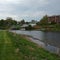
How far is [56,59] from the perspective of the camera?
63.3 feet

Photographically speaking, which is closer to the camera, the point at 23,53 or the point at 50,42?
the point at 23,53

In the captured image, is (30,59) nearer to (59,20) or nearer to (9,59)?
(9,59)

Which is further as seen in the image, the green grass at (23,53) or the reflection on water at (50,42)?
the reflection on water at (50,42)

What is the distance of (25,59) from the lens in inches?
663

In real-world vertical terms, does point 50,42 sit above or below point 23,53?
below

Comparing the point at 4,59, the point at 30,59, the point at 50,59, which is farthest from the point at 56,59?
the point at 4,59

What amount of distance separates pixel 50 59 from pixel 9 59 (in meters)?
3.60

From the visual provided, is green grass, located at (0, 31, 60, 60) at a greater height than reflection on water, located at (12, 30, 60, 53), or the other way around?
green grass, located at (0, 31, 60, 60)

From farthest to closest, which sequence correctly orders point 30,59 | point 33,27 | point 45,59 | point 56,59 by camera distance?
point 33,27 → point 56,59 → point 45,59 → point 30,59

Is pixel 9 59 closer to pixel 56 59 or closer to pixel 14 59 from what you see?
pixel 14 59

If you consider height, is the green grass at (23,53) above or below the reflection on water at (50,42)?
above

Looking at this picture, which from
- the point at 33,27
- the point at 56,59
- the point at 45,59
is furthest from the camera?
the point at 33,27

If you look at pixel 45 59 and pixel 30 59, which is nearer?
pixel 30 59

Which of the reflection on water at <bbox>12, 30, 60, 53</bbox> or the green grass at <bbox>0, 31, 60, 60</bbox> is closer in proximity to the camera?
the green grass at <bbox>0, 31, 60, 60</bbox>
